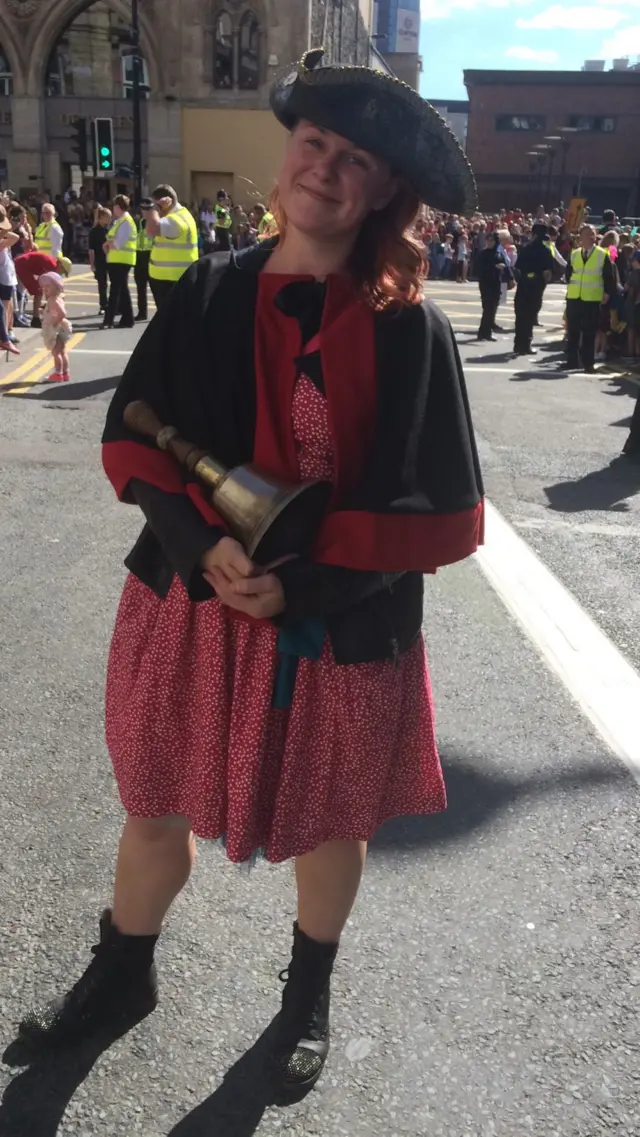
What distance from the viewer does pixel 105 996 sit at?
212 centimetres

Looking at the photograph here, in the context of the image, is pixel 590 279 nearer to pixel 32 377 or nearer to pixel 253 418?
pixel 32 377

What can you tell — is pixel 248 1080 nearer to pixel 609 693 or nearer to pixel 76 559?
pixel 609 693

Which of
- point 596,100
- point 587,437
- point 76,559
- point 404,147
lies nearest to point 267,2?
point 596,100

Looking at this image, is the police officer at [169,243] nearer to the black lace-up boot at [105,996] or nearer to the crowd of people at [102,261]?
the crowd of people at [102,261]

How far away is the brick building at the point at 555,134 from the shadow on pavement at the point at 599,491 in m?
53.3

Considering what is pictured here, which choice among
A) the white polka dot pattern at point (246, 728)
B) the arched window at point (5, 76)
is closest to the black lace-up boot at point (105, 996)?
the white polka dot pattern at point (246, 728)

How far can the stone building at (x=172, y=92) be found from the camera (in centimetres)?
3641

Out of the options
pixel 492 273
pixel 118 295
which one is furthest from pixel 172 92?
pixel 492 273

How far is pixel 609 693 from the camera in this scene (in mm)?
3850

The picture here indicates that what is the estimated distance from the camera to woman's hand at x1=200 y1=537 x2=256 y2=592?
1656 millimetres

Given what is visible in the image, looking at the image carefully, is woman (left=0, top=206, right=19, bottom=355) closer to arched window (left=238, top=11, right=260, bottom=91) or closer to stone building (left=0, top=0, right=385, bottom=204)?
stone building (left=0, top=0, right=385, bottom=204)

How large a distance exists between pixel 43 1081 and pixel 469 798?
1556mm

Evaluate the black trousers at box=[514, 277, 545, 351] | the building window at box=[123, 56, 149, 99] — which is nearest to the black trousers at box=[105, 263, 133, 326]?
the black trousers at box=[514, 277, 545, 351]

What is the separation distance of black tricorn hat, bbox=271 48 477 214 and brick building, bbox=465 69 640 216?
58.8 m
